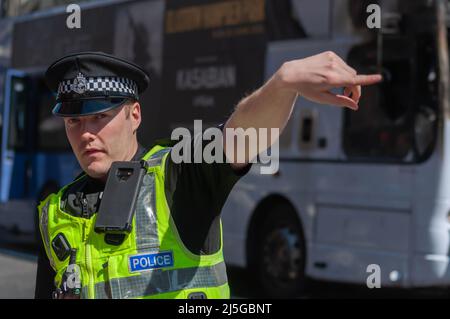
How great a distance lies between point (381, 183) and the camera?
7.11 metres

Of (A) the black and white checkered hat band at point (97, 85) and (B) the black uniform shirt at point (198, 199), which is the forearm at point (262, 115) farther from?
(A) the black and white checkered hat band at point (97, 85)

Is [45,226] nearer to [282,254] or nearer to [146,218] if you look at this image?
[146,218]

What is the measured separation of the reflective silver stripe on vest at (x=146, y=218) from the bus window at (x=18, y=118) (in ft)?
35.7

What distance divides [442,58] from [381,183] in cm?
120

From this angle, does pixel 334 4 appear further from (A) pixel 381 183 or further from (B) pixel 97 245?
(B) pixel 97 245

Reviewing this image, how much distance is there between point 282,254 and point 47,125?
5347 mm

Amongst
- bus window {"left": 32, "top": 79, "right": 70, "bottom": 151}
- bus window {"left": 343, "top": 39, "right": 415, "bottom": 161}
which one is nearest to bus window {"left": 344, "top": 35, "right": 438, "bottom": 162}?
bus window {"left": 343, "top": 39, "right": 415, "bottom": 161}

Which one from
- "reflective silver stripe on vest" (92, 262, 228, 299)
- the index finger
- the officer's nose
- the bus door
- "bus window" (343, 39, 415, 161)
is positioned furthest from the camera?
the bus door

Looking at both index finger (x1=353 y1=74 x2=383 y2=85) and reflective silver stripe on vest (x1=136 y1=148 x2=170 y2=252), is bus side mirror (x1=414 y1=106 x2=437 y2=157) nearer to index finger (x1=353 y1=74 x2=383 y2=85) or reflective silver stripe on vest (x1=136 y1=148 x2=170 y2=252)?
reflective silver stripe on vest (x1=136 y1=148 x2=170 y2=252)

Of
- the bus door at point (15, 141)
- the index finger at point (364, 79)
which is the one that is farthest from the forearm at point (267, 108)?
the bus door at point (15, 141)

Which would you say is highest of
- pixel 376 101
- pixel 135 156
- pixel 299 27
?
pixel 299 27

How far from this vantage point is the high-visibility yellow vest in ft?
6.33
